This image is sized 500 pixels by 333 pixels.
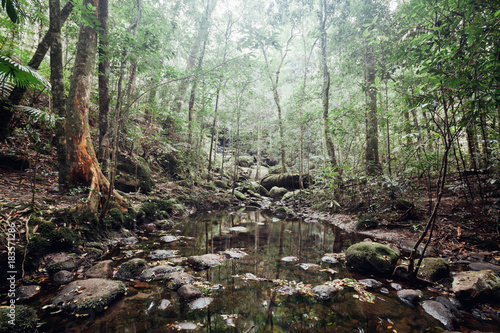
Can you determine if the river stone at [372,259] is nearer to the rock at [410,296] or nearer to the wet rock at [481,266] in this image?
the rock at [410,296]

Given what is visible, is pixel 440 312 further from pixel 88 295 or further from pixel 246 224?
pixel 246 224

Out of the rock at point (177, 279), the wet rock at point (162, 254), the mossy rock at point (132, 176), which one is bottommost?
the rock at point (177, 279)

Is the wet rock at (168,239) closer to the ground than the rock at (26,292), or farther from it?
farther from it

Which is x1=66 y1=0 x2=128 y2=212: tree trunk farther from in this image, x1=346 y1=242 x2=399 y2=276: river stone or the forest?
x1=346 y1=242 x2=399 y2=276: river stone

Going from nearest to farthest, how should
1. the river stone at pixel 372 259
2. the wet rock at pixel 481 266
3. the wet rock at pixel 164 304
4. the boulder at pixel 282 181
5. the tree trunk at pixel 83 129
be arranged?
1. the wet rock at pixel 164 304
2. the wet rock at pixel 481 266
3. the river stone at pixel 372 259
4. the tree trunk at pixel 83 129
5. the boulder at pixel 282 181

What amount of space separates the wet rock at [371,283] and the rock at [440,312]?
2.57ft

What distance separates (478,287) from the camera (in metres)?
3.51

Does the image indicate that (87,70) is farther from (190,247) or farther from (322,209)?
(322,209)

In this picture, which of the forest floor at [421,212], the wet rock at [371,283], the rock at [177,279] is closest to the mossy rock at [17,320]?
the rock at [177,279]

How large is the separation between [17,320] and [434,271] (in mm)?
6828

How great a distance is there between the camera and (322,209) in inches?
491

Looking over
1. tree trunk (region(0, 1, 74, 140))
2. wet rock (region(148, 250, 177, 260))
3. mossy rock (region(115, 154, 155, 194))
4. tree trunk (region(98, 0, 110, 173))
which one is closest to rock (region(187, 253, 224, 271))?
wet rock (region(148, 250, 177, 260))

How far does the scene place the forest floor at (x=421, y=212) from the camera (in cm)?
490

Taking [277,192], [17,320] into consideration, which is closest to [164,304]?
[17,320]
